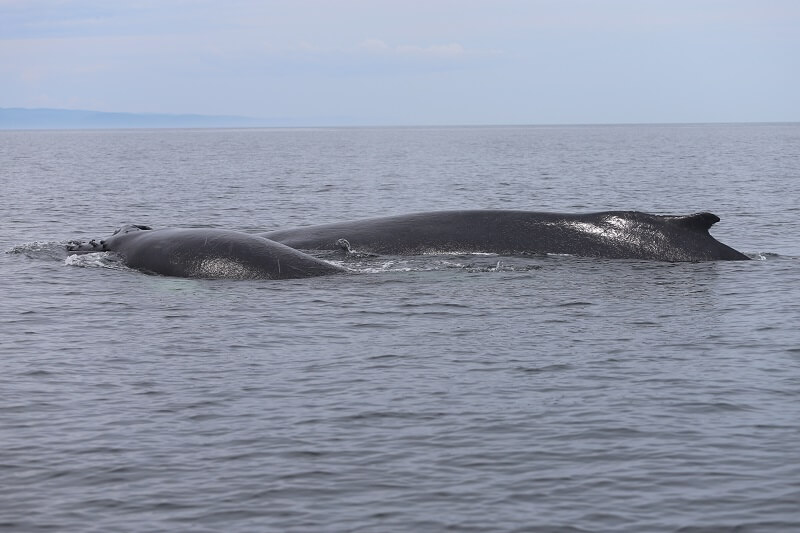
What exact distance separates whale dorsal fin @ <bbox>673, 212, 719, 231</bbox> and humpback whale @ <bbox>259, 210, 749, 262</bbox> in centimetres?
1

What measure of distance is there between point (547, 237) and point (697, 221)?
287 cm

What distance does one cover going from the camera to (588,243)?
22531 mm

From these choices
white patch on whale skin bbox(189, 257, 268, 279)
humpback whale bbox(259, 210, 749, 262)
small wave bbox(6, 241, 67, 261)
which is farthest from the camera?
small wave bbox(6, 241, 67, 261)

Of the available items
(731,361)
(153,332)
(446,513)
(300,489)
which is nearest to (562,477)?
(446,513)

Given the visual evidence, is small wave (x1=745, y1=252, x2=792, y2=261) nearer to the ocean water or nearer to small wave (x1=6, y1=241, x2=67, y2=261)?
the ocean water

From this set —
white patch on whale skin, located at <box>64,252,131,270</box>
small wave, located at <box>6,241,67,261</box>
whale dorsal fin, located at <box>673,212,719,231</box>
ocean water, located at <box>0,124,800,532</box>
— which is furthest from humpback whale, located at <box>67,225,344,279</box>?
whale dorsal fin, located at <box>673,212,719,231</box>

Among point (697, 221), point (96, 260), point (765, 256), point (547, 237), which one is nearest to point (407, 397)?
point (547, 237)

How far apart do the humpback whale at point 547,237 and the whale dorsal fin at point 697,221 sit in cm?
1

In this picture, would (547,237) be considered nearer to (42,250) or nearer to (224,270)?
(224,270)

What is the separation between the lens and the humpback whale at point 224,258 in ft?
66.6

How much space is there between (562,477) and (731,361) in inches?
206

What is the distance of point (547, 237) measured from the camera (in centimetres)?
2270

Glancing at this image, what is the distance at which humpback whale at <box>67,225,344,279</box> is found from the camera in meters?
20.3

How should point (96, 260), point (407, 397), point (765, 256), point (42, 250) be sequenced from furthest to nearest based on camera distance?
point (42, 250)
point (765, 256)
point (96, 260)
point (407, 397)
